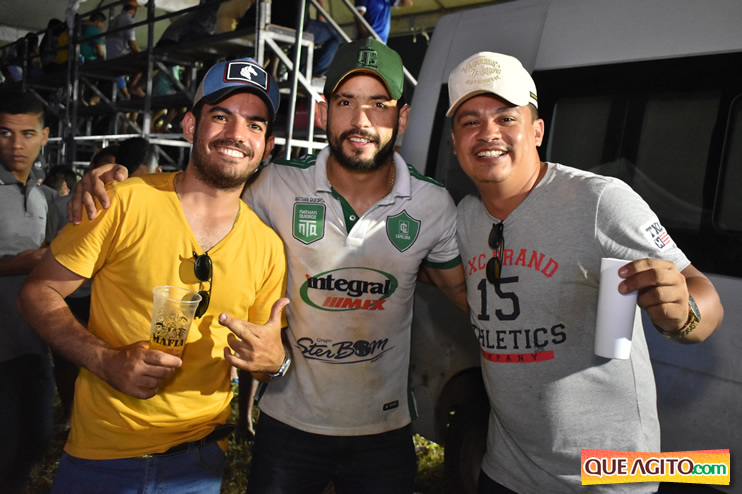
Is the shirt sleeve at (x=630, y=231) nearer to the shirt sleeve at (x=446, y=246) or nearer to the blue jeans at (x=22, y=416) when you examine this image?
the shirt sleeve at (x=446, y=246)

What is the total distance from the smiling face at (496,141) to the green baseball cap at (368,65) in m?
0.34

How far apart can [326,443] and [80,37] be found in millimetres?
10575

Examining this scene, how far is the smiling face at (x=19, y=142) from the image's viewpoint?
2859 mm

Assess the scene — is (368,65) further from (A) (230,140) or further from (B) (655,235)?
(B) (655,235)

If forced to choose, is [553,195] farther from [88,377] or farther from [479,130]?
[88,377]

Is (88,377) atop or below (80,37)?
below

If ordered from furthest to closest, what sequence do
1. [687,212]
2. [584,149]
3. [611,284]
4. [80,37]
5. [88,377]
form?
[80,37] < [584,149] < [687,212] < [88,377] < [611,284]

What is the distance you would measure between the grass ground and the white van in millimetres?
671

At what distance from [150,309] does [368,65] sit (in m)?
1.21

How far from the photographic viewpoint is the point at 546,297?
1803mm

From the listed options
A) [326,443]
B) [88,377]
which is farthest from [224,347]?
[326,443]

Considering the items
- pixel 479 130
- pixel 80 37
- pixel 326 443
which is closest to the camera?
pixel 479 130

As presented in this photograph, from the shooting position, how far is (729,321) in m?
2.09

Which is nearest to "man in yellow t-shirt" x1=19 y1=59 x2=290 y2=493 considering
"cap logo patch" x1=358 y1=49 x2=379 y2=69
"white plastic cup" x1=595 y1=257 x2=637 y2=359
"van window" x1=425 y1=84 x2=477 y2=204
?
"cap logo patch" x1=358 y1=49 x2=379 y2=69
